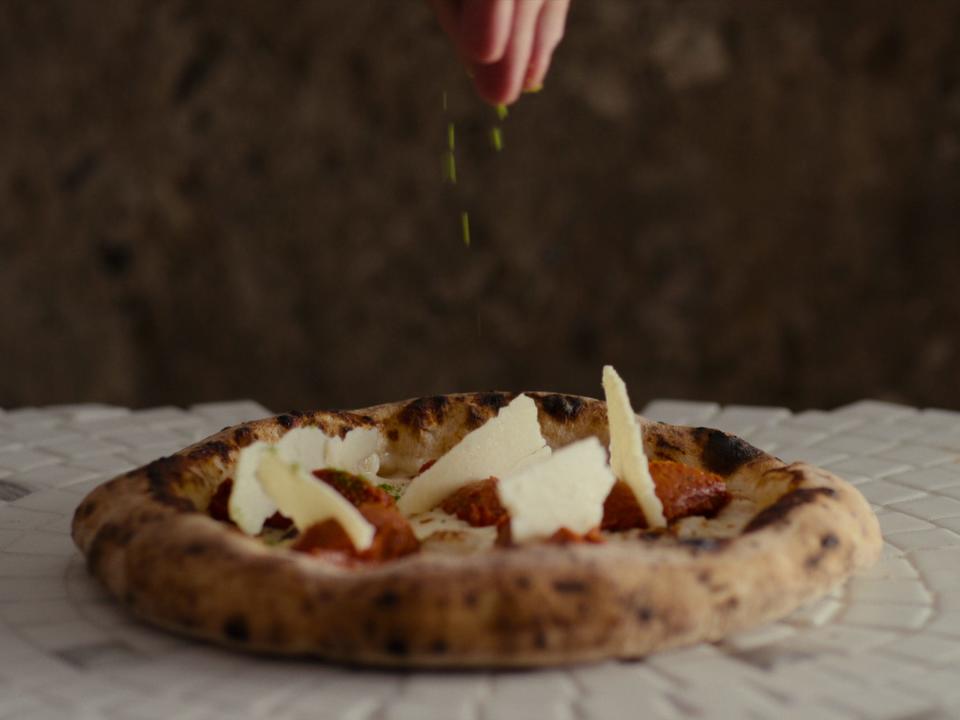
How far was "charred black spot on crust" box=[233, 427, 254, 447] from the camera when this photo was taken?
2219 millimetres

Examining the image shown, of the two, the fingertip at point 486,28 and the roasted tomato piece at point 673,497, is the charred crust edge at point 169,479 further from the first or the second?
the fingertip at point 486,28

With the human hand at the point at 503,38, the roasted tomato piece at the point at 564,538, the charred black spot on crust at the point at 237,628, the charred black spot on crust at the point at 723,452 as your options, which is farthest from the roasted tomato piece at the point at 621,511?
the human hand at the point at 503,38

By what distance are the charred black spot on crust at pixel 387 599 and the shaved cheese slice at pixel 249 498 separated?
40cm

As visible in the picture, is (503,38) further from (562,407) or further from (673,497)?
(673,497)

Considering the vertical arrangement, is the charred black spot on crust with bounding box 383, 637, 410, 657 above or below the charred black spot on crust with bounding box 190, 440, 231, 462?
below

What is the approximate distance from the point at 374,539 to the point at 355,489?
217mm

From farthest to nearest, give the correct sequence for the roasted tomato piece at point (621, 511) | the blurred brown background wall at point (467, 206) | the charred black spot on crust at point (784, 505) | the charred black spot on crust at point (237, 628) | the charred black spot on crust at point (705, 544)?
1. the blurred brown background wall at point (467, 206)
2. the roasted tomato piece at point (621, 511)
3. the charred black spot on crust at point (784, 505)
4. the charred black spot on crust at point (705, 544)
5. the charred black spot on crust at point (237, 628)

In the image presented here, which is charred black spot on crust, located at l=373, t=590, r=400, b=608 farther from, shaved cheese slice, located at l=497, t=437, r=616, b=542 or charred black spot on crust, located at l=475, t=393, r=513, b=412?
charred black spot on crust, located at l=475, t=393, r=513, b=412

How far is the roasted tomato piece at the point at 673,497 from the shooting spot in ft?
6.19

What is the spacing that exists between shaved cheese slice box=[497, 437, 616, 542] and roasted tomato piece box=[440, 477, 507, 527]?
232 mm

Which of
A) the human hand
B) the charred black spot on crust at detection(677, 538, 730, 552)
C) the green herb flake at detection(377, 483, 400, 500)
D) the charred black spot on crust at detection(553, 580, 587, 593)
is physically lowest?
the green herb flake at detection(377, 483, 400, 500)

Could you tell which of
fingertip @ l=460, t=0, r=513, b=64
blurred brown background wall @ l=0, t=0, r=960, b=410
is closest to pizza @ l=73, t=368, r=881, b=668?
fingertip @ l=460, t=0, r=513, b=64

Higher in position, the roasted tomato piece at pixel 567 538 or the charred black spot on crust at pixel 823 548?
the roasted tomato piece at pixel 567 538

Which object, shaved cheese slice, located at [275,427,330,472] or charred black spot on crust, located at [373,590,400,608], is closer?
charred black spot on crust, located at [373,590,400,608]
